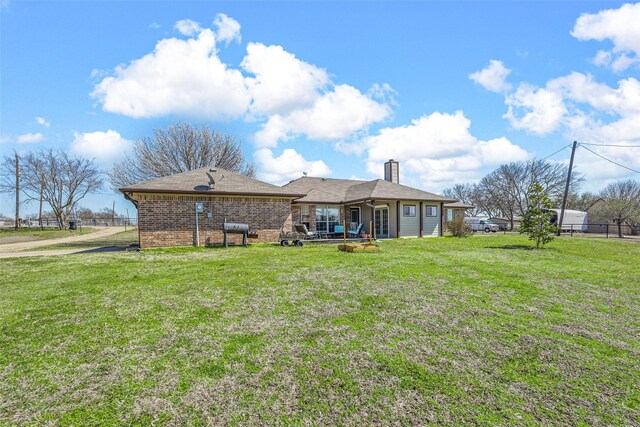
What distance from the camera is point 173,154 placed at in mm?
24125

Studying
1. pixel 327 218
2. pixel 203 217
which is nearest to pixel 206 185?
pixel 203 217

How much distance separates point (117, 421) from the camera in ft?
7.62

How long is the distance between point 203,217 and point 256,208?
2.51 m

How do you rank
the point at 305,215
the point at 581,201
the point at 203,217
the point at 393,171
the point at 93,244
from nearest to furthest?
the point at 203,217 < the point at 93,244 < the point at 305,215 < the point at 393,171 < the point at 581,201

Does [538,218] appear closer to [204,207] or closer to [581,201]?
[204,207]

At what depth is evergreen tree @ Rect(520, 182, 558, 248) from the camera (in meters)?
14.1

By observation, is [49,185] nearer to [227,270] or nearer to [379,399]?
[227,270]

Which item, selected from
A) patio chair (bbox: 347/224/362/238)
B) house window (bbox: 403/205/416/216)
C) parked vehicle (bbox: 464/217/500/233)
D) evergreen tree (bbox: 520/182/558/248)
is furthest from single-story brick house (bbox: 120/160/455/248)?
parked vehicle (bbox: 464/217/500/233)

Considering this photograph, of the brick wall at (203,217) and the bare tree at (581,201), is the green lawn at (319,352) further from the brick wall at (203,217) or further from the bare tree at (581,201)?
the bare tree at (581,201)

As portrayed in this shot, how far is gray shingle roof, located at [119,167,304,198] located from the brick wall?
380 millimetres

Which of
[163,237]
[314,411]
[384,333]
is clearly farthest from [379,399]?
[163,237]

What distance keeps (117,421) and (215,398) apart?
2.31 feet

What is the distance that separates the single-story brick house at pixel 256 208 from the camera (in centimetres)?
1367

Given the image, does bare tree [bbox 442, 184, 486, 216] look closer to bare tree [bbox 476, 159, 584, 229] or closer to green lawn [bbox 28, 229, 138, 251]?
bare tree [bbox 476, 159, 584, 229]
